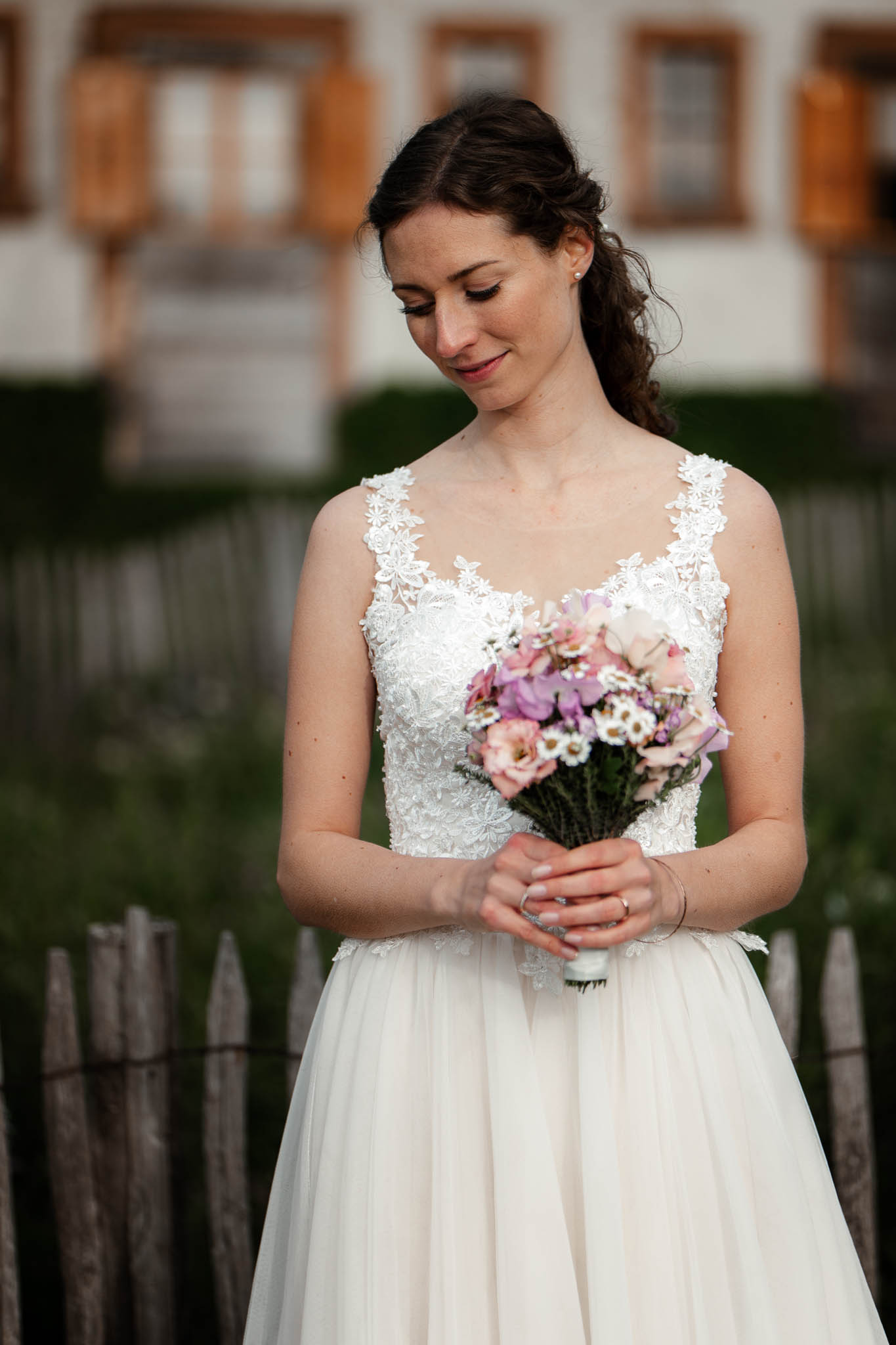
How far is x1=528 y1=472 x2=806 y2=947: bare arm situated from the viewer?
2.15 metres

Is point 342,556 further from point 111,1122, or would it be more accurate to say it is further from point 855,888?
point 855,888

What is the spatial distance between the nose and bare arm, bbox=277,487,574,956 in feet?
1.08

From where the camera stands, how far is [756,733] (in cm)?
225

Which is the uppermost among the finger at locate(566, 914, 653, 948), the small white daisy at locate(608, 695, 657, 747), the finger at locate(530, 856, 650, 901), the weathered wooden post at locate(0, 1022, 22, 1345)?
the small white daisy at locate(608, 695, 657, 747)

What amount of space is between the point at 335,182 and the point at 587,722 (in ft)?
34.9

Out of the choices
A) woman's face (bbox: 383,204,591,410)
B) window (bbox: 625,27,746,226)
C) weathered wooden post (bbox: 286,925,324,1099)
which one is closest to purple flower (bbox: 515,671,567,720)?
woman's face (bbox: 383,204,591,410)

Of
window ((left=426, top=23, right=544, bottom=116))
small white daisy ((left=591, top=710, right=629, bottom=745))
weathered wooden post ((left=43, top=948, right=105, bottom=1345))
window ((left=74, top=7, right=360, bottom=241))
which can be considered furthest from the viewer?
window ((left=426, top=23, right=544, bottom=116))

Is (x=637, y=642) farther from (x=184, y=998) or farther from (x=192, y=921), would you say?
(x=192, y=921)

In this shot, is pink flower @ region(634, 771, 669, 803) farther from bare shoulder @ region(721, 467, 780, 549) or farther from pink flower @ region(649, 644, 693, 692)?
bare shoulder @ region(721, 467, 780, 549)

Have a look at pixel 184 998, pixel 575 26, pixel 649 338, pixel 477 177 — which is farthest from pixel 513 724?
pixel 575 26

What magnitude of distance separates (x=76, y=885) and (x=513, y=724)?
3956 millimetres

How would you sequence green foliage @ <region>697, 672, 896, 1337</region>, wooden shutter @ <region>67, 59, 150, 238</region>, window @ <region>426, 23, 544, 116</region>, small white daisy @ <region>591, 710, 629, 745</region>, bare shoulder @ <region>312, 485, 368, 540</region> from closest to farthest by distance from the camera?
small white daisy @ <region>591, 710, 629, 745</region>
bare shoulder @ <region>312, 485, 368, 540</region>
green foliage @ <region>697, 672, 896, 1337</region>
wooden shutter @ <region>67, 59, 150, 238</region>
window @ <region>426, 23, 544, 116</region>

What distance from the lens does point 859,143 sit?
12125mm

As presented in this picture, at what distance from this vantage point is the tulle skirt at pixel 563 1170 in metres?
2.03
